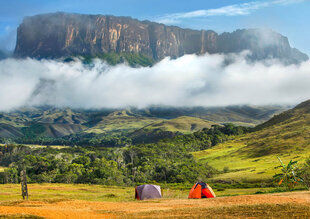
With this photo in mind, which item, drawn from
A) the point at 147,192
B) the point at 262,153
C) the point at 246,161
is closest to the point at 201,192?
the point at 147,192

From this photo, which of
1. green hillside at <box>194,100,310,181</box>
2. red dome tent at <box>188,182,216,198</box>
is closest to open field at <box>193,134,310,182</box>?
green hillside at <box>194,100,310,181</box>

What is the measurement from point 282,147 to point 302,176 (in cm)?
9062

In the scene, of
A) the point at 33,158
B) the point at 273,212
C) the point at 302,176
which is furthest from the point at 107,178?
the point at 273,212

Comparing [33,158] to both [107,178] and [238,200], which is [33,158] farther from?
[238,200]

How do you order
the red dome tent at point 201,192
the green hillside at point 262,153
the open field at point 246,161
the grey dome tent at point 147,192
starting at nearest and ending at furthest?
the red dome tent at point 201,192 < the grey dome tent at point 147,192 < the open field at point 246,161 < the green hillside at point 262,153

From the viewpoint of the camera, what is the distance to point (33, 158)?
453 feet

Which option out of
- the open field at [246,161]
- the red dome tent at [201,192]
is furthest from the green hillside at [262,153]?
the red dome tent at [201,192]

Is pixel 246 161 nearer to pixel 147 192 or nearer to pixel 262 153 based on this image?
pixel 262 153

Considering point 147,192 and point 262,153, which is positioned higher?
point 147,192

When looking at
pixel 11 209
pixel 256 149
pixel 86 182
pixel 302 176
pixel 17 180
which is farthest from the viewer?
pixel 256 149

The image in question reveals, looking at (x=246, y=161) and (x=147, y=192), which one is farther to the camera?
(x=246, y=161)

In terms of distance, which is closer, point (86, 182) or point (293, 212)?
point (293, 212)

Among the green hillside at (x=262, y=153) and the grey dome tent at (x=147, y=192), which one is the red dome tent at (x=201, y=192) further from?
the green hillside at (x=262, y=153)

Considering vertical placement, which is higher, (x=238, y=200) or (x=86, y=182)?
(x=238, y=200)
